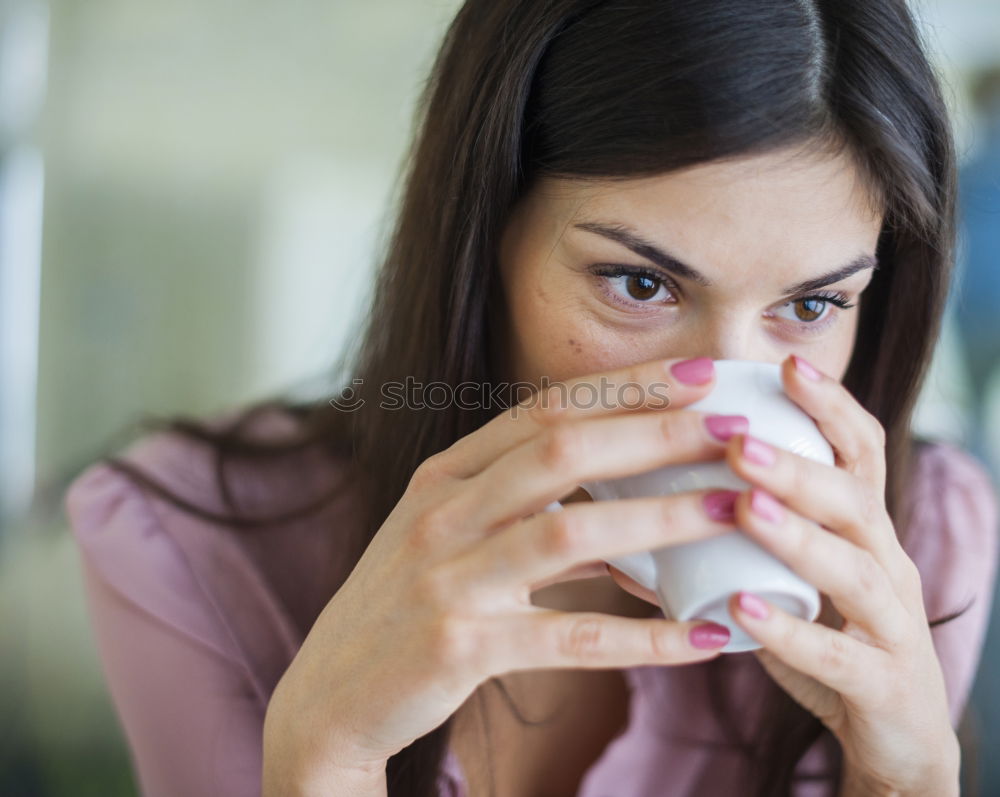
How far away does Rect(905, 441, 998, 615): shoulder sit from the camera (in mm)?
1189

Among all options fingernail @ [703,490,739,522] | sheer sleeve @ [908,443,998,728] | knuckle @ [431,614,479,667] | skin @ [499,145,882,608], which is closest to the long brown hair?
skin @ [499,145,882,608]

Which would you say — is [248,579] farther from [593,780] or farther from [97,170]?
[97,170]

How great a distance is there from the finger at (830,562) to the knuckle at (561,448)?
0.11 meters

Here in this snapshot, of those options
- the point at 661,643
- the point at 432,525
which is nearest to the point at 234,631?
the point at 432,525

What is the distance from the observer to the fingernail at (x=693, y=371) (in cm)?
61

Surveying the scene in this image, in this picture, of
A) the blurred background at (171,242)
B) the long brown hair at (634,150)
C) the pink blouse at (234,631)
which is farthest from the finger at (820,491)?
the blurred background at (171,242)

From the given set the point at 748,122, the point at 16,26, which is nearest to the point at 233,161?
the point at 16,26

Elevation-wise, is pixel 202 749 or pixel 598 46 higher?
pixel 598 46

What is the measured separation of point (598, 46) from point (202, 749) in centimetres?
88

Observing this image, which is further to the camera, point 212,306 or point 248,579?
point 212,306

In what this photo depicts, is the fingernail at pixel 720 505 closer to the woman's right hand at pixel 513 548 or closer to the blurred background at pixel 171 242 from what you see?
the woman's right hand at pixel 513 548

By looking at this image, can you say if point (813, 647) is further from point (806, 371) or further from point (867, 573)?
point (806, 371)

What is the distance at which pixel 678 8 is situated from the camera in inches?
30.0

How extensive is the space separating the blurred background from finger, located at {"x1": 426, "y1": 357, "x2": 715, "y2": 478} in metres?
1.14
